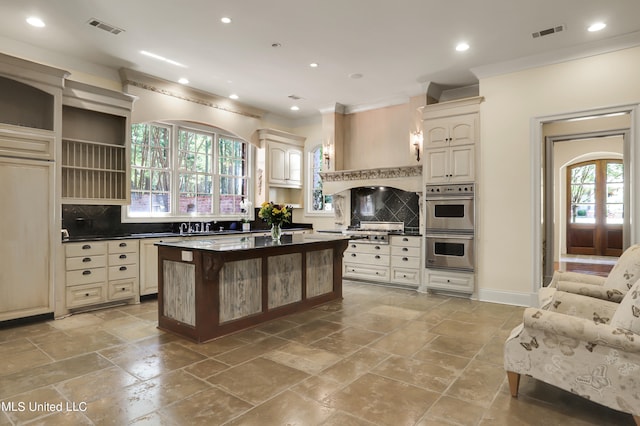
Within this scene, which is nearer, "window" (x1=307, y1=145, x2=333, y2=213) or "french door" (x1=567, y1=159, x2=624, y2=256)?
"window" (x1=307, y1=145, x2=333, y2=213)

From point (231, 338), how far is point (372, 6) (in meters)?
3.49

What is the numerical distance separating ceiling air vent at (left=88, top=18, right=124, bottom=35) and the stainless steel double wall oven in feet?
14.8

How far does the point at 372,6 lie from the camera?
3.60 metres

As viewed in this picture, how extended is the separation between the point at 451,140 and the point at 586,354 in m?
3.86

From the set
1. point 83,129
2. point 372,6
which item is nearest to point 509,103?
point 372,6

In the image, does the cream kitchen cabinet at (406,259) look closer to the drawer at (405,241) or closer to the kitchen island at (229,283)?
the drawer at (405,241)

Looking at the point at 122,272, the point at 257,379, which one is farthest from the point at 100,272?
the point at 257,379

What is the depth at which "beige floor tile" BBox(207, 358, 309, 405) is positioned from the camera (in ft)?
8.20

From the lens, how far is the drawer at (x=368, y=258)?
6.21 meters

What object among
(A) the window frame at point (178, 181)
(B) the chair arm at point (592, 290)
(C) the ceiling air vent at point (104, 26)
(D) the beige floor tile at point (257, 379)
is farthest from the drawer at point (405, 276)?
(C) the ceiling air vent at point (104, 26)

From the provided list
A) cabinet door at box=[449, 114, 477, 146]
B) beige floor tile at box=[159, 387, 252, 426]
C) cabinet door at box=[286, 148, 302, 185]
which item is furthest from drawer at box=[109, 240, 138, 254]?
cabinet door at box=[449, 114, 477, 146]

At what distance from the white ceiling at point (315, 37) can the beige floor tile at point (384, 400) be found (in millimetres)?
3340

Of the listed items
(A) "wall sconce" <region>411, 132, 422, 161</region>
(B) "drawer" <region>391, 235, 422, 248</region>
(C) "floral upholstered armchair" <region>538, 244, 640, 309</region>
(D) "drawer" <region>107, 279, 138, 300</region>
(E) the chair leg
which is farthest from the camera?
(A) "wall sconce" <region>411, 132, 422, 161</region>

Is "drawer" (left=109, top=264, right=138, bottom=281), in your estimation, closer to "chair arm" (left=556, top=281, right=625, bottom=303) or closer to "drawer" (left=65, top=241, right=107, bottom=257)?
"drawer" (left=65, top=241, right=107, bottom=257)
